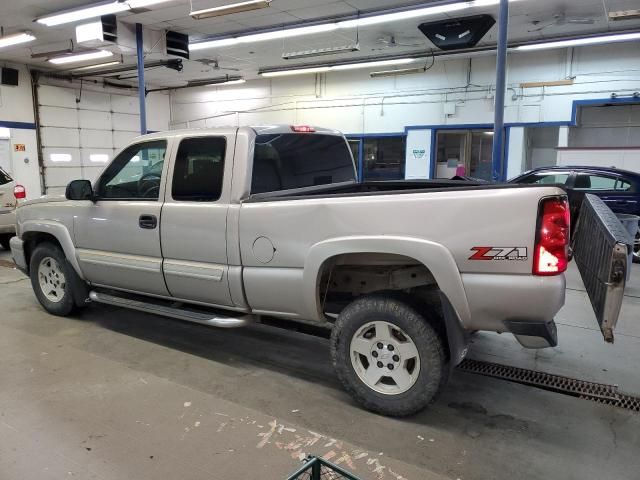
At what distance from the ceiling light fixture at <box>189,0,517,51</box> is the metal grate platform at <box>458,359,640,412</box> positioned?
7.02 m

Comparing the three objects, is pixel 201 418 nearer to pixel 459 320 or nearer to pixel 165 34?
pixel 459 320

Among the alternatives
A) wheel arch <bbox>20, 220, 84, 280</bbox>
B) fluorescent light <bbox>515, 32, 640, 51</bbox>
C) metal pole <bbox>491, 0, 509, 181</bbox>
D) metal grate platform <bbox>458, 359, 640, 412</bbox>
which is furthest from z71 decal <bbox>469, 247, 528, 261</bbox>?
fluorescent light <bbox>515, 32, 640, 51</bbox>

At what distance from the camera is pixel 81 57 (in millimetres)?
13617

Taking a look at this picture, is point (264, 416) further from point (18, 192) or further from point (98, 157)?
point (98, 157)

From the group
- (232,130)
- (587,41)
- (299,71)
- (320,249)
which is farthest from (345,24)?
(320,249)

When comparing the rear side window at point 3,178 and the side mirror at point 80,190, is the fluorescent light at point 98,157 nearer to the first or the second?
the rear side window at point 3,178

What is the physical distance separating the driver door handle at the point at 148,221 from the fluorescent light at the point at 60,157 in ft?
49.5

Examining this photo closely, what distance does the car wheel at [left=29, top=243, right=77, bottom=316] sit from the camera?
4.92 metres

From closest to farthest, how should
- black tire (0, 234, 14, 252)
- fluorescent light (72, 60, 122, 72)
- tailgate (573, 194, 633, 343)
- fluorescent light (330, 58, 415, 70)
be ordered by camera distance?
tailgate (573, 194, 633, 343), black tire (0, 234, 14, 252), fluorescent light (330, 58, 415, 70), fluorescent light (72, 60, 122, 72)

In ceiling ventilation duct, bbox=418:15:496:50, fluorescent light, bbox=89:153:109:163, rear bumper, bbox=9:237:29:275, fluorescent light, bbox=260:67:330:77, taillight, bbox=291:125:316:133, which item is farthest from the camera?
fluorescent light, bbox=89:153:109:163

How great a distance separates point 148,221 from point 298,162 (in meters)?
1.37

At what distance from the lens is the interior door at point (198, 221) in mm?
3678

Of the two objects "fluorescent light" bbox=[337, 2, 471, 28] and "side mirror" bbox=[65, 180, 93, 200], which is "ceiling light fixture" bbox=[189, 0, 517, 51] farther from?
"side mirror" bbox=[65, 180, 93, 200]

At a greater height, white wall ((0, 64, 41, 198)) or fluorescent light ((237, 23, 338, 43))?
fluorescent light ((237, 23, 338, 43))
